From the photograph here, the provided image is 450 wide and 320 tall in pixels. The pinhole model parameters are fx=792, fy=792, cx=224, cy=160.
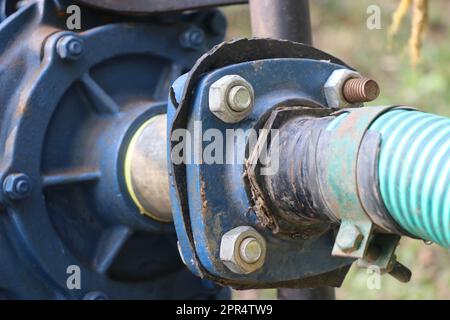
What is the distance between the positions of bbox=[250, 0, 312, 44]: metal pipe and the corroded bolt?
9.2 inches

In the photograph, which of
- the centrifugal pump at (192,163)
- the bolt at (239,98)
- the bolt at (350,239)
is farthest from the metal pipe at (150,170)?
the bolt at (350,239)

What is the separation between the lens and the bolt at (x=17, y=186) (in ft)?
4.09

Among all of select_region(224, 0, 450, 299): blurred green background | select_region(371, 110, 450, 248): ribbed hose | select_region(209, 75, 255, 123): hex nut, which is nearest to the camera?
select_region(371, 110, 450, 248): ribbed hose

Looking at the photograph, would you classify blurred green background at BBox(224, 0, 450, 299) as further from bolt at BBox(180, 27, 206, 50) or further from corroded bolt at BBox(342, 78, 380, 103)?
corroded bolt at BBox(342, 78, 380, 103)

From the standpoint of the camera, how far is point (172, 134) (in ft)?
A: 3.27

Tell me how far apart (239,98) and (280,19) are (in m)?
0.31

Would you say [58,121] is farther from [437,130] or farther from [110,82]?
[437,130]

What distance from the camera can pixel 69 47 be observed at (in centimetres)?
130

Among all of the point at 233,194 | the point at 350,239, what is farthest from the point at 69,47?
the point at 350,239

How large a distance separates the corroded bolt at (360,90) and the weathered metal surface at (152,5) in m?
0.43

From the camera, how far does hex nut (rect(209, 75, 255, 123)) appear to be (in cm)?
98

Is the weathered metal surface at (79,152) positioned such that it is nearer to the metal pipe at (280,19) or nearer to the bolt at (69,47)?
the bolt at (69,47)

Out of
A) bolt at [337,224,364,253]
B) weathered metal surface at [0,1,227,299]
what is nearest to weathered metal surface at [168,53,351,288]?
bolt at [337,224,364,253]

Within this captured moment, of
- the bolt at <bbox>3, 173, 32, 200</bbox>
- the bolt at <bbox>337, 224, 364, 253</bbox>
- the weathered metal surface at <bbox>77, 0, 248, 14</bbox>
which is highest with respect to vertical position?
the weathered metal surface at <bbox>77, 0, 248, 14</bbox>
